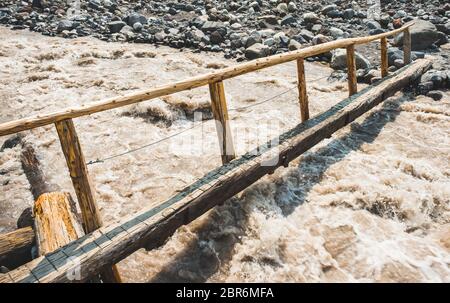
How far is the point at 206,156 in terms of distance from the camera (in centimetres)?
684

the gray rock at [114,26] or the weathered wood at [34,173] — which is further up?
the gray rock at [114,26]

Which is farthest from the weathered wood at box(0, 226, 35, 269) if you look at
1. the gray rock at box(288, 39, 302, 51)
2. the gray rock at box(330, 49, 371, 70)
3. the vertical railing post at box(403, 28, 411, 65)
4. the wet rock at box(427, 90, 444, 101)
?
the gray rock at box(288, 39, 302, 51)

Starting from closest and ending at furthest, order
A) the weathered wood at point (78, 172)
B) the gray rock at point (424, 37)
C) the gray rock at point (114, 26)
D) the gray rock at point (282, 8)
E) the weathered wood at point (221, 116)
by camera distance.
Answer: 1. the weathered wood at point (78, 172)
2. the weathered wood at point (221, 116)
3. the gray rock at point (424, 37)
4. the gray rock at point (114, 26)
5. the gray rock at point (282, 8)

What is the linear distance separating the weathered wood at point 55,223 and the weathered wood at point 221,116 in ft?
7.03

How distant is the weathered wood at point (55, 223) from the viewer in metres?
3.76

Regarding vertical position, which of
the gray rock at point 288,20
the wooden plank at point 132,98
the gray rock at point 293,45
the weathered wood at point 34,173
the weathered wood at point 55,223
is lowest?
the weathered wood at point 34,173

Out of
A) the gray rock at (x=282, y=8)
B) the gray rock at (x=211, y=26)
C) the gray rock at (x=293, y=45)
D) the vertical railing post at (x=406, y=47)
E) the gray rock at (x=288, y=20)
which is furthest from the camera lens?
the gray rock at (x=282, y=8)

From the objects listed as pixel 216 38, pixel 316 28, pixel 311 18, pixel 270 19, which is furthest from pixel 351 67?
pixel 270 19

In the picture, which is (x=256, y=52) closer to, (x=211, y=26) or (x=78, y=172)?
(x=211, y=26)

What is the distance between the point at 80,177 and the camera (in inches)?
143

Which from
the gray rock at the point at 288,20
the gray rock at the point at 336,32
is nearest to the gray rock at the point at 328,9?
the gray rock at the point at 288,20

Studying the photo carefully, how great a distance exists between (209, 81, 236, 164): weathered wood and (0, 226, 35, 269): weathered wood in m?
2.65

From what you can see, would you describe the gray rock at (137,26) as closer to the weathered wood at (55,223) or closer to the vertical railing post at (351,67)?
the vertical railing post at (351,67)

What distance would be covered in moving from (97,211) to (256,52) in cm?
960
